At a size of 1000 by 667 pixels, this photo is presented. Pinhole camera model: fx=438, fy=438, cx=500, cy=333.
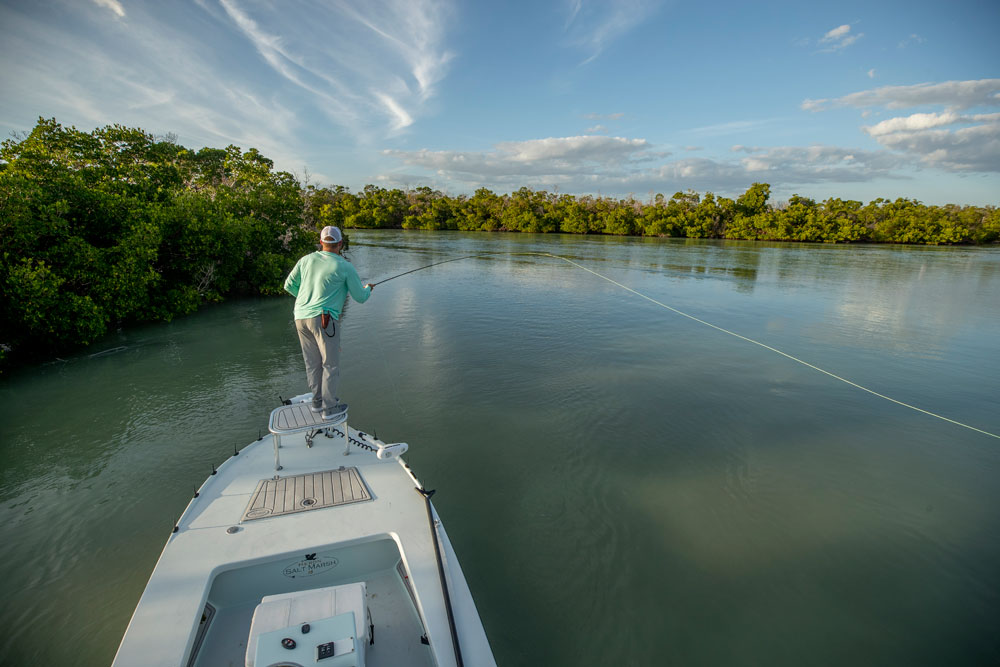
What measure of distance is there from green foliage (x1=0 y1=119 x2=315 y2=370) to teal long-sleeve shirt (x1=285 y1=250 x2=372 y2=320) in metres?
7.77

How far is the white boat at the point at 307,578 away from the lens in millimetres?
2441

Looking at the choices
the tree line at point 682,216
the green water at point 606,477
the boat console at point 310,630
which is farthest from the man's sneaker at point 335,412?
the tree line at point 682,216

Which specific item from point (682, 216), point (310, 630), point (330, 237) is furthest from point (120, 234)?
point (682, 216)

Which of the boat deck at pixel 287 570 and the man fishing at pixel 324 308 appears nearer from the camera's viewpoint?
the boat deck at pixel 287 570

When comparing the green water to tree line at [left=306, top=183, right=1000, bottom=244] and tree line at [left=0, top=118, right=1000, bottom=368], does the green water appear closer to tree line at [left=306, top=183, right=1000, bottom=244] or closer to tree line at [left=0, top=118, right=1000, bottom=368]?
tree line at [left=0, top=118, right=1000, bottom=368]

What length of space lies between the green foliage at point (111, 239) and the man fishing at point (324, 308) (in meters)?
7.78

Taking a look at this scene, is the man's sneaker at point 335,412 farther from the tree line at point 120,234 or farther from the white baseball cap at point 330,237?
the tree line at point 120,234

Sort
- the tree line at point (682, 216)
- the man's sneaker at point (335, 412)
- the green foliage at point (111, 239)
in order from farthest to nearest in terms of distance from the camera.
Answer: the tree line at point (682, 216), the green foliage at point (111, 239), the man's sneaker at point (335, 412)

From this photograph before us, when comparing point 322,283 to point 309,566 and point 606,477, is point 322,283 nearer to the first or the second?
point 309,566

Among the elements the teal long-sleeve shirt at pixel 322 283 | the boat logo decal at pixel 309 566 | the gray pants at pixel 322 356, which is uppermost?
the teal long-sleeve shirt at pixel 322 283

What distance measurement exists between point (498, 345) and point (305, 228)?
1504 centimetres

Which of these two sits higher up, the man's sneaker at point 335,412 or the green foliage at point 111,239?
the green foliage at point 111,239

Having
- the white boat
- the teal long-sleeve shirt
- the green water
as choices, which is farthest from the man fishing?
the green water

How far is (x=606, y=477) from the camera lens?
583 centimetres
